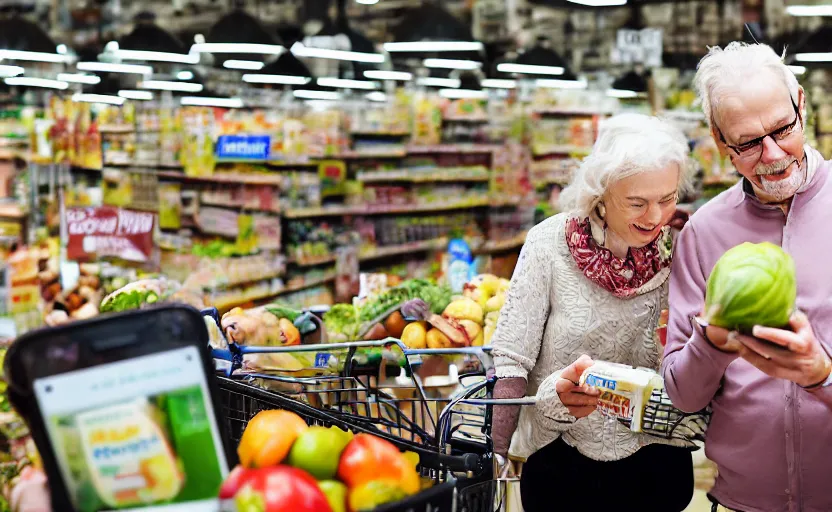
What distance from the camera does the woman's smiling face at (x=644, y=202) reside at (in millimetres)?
1692

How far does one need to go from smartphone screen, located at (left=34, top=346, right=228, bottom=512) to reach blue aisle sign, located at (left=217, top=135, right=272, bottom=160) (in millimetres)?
6042

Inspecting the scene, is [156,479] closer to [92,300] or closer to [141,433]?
[141,433]

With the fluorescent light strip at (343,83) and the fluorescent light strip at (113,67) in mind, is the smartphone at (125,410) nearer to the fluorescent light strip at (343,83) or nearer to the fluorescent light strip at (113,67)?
the fluorescent light strip at (113,67)

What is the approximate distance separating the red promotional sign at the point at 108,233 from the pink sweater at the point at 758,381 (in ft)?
17.3

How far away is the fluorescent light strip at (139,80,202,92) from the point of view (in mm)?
7586

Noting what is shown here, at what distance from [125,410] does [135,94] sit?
6.89 m

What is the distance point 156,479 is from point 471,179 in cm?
778

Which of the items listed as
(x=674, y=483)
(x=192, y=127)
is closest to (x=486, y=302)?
(x=674, y=483)

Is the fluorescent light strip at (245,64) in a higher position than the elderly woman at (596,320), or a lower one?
higher

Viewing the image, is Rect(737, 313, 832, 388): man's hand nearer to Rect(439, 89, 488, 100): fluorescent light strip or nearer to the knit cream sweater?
the knit cream sweater

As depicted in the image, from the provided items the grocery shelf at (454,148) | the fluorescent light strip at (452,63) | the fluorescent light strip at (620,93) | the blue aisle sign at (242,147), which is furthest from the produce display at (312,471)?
the fluorescent light strip at (620,93)

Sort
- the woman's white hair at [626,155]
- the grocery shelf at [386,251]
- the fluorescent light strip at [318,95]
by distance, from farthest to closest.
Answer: the fluorescent light strip at [318,95], the grocery shelf at [386,251], the woman's white hair at [626,155]

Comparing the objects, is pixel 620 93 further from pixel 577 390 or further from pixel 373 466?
pixel 373 466

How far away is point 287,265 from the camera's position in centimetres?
718
